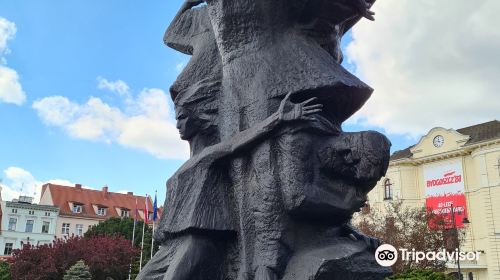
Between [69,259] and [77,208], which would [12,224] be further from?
[69,259]

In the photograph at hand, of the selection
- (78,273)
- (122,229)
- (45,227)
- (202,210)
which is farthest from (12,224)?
(202,210)

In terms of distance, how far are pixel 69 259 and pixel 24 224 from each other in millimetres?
28076

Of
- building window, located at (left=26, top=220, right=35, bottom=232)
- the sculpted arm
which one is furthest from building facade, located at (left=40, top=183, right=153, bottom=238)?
the sculpted arm

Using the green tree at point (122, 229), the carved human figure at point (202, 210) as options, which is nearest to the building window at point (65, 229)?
the green tree at point (122, 229)

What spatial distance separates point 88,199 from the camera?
5250 cm

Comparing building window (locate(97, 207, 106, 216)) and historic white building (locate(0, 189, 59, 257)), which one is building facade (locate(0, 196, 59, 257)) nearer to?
historic white building (locate(0, 189, 59, 257))

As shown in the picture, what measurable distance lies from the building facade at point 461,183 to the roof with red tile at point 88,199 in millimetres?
29134

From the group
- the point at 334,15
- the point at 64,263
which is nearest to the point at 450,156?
the point at 64,263

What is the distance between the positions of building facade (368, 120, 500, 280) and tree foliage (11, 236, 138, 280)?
17.3m

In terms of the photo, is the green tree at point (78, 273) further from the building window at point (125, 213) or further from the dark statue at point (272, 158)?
the building window at point (125, 213)

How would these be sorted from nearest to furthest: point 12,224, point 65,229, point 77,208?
point 12,224 → point 65,229 → point 77,208

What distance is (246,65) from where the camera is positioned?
347 centimetres

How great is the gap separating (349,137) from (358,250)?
0.70m

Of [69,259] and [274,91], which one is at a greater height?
[274,91]
